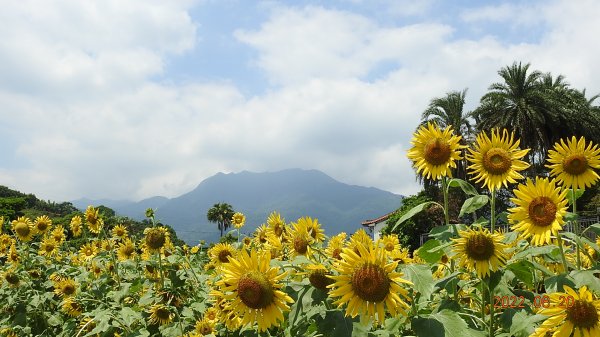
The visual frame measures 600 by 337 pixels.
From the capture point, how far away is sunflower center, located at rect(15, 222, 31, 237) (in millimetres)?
7667

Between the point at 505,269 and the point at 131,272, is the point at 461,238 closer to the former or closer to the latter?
the point at 505,269

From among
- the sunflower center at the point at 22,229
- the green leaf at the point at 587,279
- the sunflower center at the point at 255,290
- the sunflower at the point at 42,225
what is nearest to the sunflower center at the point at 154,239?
the sunflower center at the point at 255,290

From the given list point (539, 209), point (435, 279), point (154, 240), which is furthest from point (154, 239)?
point (539, 209)

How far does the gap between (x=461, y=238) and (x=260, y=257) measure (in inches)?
46.5

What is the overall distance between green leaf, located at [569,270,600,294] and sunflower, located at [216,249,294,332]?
1.51m

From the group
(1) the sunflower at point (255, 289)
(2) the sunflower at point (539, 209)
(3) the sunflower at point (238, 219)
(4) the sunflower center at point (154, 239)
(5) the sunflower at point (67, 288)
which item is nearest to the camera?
(1) the sunflower at point (255, 289)

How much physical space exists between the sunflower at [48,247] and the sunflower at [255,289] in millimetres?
7215

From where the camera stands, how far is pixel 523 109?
115 feet

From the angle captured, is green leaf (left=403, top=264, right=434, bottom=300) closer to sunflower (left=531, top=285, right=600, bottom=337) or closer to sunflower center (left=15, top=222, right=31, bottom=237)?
sunflower (left=531, top=285, right=600, bottom=337)

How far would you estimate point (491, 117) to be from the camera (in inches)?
1444

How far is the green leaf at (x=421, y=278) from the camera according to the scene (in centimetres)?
211

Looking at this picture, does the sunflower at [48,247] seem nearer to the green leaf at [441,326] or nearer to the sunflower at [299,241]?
the sunflower at [299,241]

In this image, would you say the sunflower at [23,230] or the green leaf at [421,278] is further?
the sunflower at [23,230]

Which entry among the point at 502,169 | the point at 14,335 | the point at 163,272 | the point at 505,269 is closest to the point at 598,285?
the point at 505,269
